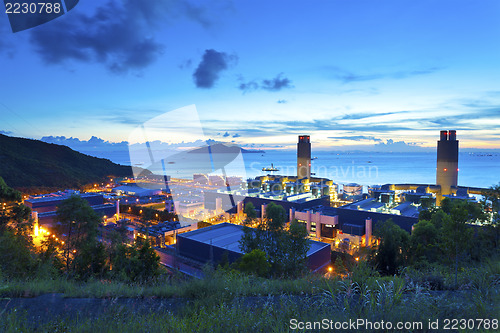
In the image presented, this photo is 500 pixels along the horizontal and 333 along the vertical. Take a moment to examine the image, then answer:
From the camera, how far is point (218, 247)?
31.7 feet

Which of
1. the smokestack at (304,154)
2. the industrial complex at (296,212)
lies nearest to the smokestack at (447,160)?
the industrial complex at (296,212)

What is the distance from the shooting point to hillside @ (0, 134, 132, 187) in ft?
106

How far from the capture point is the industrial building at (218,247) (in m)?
9.18

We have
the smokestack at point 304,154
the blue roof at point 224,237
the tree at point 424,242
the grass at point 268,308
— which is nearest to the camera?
the grass at point 268,308

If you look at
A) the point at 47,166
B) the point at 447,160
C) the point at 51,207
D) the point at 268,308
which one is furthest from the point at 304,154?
the point at 47,166

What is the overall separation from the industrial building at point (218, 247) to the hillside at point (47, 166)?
30.1 metres

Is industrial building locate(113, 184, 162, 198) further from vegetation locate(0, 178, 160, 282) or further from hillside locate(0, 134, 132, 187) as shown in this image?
vegetation locate(0, 178, 160, 282)

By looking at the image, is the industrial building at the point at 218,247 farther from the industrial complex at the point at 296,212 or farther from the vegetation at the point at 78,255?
the vegetation at the point at 78,255

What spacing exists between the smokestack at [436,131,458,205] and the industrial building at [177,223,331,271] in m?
12.3

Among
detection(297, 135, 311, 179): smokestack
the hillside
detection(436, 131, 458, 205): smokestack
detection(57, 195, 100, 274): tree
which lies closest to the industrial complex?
detection(436, 131, 458, 205): smokestack

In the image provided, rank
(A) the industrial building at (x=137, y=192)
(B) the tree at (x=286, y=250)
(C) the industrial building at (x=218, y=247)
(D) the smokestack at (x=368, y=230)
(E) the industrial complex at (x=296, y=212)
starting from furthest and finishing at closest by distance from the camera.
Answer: (A) the industrial building at (x=137, y=192) < (D) the smokestack at (x=368, y=230) < (E) the industrial complex at (x=296, y=212) < (C) the industrial building at (x=218, y=247) < (B) the tree at (x=286, y=250)

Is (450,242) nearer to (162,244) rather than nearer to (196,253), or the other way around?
(196,253)

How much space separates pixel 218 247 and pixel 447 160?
16.4 meters

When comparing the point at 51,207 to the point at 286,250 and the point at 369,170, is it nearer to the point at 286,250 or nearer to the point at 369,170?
the point at 286,250
